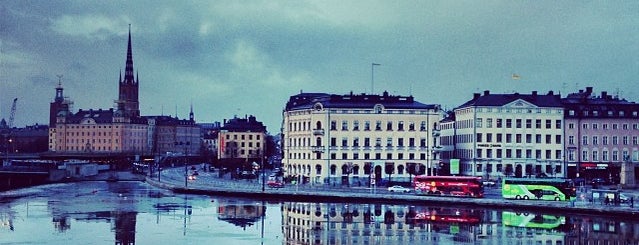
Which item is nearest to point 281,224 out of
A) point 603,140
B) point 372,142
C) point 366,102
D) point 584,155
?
point 372,142

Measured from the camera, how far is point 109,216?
212 ft

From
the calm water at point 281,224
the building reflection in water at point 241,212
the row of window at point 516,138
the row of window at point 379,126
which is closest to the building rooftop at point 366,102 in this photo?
the row of window at point 379,126

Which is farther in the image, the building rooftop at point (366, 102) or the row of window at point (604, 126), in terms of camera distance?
the row of window at point (604, 126)

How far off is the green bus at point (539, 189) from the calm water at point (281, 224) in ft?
18.1

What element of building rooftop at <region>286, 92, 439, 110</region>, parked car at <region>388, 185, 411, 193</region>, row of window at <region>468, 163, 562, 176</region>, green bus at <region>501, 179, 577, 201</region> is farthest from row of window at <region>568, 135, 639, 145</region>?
parked car at <region>388, 185, 411, 193</region>

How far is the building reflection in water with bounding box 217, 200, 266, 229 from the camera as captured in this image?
62062mm

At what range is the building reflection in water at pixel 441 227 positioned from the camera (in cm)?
5159

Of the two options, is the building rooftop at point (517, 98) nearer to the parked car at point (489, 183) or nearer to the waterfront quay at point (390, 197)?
the parked car at point (489, 183)

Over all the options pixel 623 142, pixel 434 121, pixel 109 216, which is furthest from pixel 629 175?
pixel 109 216

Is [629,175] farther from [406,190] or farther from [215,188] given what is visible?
[215,188]

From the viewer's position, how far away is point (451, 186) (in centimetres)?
7962

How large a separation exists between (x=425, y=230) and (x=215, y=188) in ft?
125

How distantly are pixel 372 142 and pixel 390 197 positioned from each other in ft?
58.4

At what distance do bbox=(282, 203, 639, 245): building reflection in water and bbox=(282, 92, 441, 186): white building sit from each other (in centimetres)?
2105
